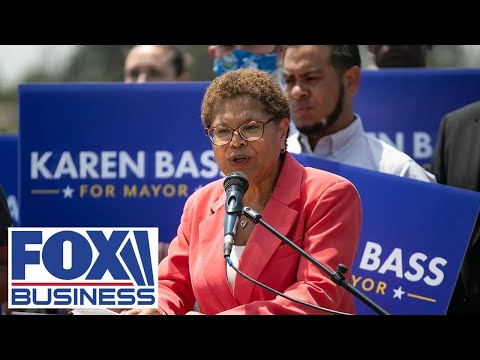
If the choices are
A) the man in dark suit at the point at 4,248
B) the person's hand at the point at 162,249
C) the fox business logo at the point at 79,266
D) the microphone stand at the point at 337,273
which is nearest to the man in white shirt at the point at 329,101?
the person's hand at the point at 162,249

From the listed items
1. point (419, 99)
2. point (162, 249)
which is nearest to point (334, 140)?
point (419, 99)

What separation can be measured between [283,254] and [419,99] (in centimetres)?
212

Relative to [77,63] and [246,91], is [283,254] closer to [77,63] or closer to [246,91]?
[246,91]

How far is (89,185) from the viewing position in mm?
6125

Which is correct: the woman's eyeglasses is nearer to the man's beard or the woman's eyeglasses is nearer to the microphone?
the microphone

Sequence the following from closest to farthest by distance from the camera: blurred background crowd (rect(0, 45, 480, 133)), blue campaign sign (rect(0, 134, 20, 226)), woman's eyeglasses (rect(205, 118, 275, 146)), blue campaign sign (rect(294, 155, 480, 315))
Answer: woman's eyeglasses (rect(205, 118, 275, 146)) → blue campaign sign (rect(294, 155, 480, 315)) → blue campaign sign (rect(0, 134, 20, 226)) → blurred background crowd (rect(0, 45, 480, 133))

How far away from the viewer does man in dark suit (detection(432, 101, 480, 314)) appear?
5.61m

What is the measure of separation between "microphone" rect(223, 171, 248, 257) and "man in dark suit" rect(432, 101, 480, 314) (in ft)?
6.04

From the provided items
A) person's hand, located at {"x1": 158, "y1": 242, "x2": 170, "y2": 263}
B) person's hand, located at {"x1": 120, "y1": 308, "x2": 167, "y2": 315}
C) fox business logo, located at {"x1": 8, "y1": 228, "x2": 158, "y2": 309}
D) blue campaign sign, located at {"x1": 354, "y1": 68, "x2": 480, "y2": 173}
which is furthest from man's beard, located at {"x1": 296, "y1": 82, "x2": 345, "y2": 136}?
person's hand, located at {"x1": 120, "y1": 308, "x2": 167, "y2": 315}

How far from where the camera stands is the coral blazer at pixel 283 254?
170 inches

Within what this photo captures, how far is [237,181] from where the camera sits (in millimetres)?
4121
